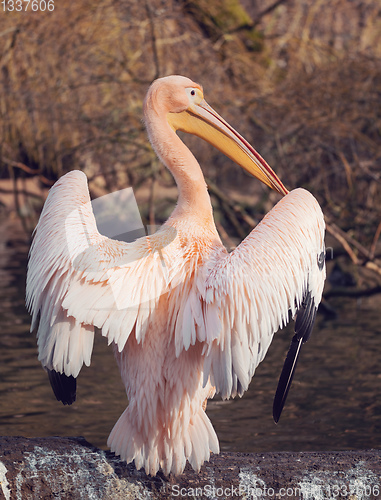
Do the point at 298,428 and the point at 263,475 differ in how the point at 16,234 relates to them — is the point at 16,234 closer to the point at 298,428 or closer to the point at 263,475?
the point at 298,428

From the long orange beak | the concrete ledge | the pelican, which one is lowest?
the concrete ledge

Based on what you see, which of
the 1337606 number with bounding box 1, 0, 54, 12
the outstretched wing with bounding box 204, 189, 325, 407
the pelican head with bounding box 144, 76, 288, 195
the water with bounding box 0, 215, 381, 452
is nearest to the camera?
the outstretched wing with bounding box 204, 189, 325, 407

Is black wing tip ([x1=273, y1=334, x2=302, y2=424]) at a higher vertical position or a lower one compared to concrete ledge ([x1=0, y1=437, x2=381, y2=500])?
higher

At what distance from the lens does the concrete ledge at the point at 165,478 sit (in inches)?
132

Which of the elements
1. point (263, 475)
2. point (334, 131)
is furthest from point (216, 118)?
point (334, 131)

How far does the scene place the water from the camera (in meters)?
5.06

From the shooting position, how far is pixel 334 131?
7695mm

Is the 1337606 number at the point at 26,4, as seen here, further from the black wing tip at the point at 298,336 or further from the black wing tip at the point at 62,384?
the black wing tip at the point at 298,336

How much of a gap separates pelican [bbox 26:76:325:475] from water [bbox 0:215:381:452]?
152cm

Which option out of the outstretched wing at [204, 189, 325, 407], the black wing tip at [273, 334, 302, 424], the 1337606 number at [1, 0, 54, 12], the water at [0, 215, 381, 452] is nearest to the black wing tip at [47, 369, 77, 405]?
the outstretched wing at [204, 189, 325, 407]

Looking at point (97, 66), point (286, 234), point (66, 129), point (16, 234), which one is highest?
point (286, 234)

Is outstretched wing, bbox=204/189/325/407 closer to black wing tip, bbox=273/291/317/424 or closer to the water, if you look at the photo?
black wing tip, bbox=273/291/317/424

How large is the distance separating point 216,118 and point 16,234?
Result: 10.8 metres

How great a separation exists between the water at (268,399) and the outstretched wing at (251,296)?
1.91 metres
